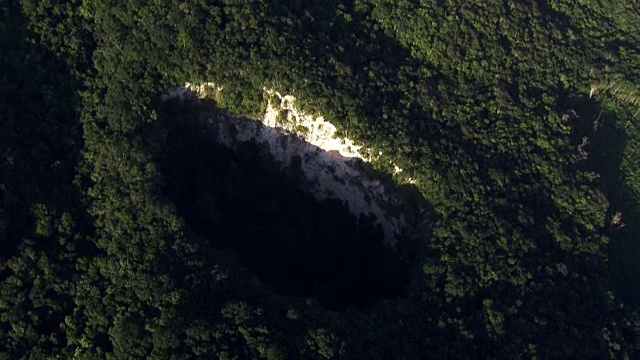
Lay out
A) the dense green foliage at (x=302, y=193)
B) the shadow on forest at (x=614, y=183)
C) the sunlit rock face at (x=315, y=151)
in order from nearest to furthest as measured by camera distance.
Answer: the dense green foliage at (x=302, y=193), the sunlit rock face at (x=315, y=151), the shadow on forest at (x=614, y=183)

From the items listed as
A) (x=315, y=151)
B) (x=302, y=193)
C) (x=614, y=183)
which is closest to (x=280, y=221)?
(x=302, y=193)

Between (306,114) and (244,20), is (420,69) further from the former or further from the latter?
(244,20)

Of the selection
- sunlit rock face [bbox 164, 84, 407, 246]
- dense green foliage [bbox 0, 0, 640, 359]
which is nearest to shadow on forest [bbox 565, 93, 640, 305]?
dense green foliage [bbox 0, 0, 640, 359]

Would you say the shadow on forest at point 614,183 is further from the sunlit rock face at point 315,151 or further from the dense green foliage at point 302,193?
the sunlit rock face at point 315,151

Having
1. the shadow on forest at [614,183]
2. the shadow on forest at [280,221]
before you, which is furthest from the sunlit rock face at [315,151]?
the shadow on forest at [614,183]

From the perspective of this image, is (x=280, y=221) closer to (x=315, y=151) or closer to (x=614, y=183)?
(x=315, y=151)

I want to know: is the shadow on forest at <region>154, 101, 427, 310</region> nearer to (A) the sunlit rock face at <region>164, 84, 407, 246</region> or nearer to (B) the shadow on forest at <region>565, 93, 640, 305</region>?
(A) the sunlit rock face at <region>164, 84, 407, 246</region>
